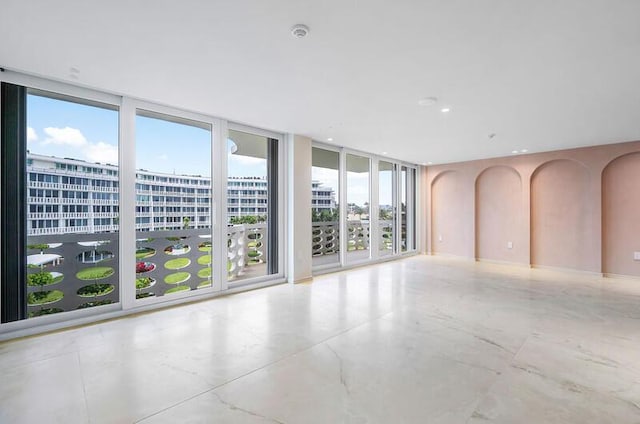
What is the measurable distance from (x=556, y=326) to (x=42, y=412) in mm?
4535

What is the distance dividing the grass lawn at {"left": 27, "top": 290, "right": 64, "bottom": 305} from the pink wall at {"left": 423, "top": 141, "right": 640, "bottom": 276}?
7.92 meters

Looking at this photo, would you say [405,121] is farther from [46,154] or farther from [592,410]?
[46,154]

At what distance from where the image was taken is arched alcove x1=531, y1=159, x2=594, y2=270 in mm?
6125

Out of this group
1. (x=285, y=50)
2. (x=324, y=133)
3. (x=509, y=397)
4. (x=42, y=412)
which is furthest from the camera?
(x=324, y=133)

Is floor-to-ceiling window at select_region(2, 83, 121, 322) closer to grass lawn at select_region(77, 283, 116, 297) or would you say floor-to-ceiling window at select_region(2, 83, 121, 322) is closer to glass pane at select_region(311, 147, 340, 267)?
grass lawn at select_region(77, 283, 116, 297)

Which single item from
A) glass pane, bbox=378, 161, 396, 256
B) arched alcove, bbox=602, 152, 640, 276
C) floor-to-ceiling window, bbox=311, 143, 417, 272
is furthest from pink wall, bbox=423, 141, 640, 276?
glass pane, bbox=378, 161, 396, 256

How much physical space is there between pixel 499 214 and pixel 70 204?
8093 millimetres

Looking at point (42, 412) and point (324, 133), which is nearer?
point (42, 412)

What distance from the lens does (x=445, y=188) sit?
8.25m

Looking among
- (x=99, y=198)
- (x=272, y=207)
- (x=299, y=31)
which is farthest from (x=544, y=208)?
(x=99, y=198)

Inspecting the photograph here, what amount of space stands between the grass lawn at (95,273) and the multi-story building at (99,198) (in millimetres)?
440

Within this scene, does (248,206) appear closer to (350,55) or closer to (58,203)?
(58,203)

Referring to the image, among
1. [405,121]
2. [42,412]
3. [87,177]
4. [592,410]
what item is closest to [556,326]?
[592,410]

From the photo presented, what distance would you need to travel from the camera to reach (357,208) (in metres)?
6.90
